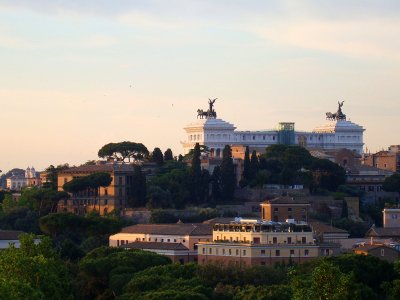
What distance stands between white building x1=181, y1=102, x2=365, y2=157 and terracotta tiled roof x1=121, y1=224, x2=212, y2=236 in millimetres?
38676

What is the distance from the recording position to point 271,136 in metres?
142

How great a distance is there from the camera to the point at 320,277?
54.0m

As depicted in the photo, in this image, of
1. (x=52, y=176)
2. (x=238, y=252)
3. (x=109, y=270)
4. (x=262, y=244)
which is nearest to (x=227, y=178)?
(x=52, y=176)

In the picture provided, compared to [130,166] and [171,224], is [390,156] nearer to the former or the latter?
[130,166]

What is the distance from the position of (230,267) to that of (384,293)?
352 inches

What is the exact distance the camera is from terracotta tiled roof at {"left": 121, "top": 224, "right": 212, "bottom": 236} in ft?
298

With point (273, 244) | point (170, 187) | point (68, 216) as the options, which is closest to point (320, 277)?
point (273, 244)

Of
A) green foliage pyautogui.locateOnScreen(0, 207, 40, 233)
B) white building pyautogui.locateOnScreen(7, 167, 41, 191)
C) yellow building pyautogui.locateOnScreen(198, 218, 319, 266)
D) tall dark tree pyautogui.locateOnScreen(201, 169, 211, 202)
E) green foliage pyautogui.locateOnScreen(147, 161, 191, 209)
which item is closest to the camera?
yellow building pyautogui.locateOnScreen(198, 218, 319, 266)

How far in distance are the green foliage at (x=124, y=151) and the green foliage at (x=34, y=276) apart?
49.2 metres

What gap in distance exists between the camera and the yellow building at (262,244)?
274 ft

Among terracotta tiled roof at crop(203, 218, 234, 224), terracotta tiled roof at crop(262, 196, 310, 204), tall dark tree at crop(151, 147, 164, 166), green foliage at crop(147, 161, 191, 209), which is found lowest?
terracotta tiled roof at crop(203, 218, 234, 224)

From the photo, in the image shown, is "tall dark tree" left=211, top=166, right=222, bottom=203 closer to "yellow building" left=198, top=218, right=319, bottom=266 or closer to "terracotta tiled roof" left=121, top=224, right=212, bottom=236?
"terracotta tiled roof" left=121, top=224, right=212, bottom=236

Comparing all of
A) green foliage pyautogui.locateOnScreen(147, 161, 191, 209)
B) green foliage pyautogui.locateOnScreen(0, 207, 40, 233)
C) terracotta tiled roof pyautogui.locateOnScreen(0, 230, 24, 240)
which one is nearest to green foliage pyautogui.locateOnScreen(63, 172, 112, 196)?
green foliage pyautogui.locateOnScreen(147, 161, 191, 209)

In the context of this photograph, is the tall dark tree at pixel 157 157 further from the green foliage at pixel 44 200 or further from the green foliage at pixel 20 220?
the green foliage at pixel 20 220
